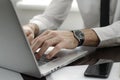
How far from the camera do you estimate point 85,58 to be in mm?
796

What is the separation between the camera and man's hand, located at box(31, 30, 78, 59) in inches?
30.0

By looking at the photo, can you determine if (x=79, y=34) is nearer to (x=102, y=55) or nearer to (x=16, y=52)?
(x=102, y=55)

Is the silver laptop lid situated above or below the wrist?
above

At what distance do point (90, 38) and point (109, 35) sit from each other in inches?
3.9

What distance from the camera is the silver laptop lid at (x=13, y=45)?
0.52m

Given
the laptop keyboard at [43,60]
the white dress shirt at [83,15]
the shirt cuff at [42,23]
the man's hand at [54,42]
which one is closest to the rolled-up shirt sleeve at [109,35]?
the white dress shirt at [83,15]

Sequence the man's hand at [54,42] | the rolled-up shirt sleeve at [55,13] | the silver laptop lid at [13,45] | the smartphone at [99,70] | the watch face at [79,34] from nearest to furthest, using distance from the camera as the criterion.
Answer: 1. the silver laptop lid at [13,45]
2. the smartphone at [99,70]
3. the man's hand at [54,42]
4. the watch face at [79,34]
5. the rolled-up shirt sleeve at [55,13]

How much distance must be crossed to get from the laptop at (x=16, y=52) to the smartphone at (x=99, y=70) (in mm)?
84

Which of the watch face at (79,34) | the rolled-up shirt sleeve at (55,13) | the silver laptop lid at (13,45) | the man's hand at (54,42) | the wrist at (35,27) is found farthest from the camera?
the rolled-up shirt sleeve at (55,13)

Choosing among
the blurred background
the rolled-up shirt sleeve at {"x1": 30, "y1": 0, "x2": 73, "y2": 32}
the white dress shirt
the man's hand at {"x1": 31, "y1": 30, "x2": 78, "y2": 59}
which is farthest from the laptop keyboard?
the blurred background

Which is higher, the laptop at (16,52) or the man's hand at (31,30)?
the laptop at (16,52)

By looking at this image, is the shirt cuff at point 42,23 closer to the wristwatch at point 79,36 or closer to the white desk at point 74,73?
the wristwatch at point 79,36

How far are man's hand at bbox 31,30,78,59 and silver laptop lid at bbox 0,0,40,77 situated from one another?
12cm

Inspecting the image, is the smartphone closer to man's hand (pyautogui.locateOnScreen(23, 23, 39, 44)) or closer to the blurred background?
man's hand (pyautogui.locateOnScreen(23, 23, 39, 44))
